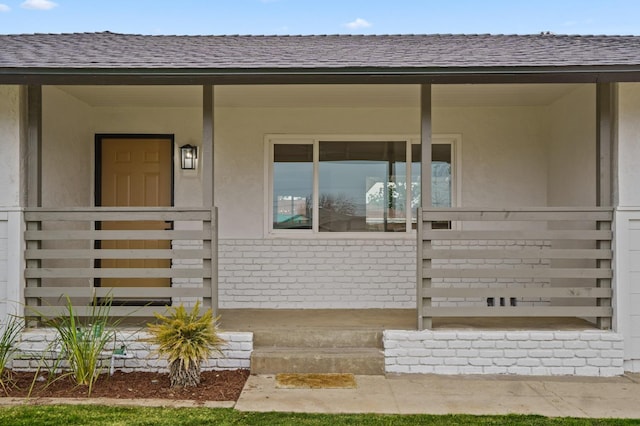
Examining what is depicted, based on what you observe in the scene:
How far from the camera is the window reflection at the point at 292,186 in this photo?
22.8 ft

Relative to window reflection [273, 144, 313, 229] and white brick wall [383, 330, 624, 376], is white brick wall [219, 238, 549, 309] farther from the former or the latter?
white brick wall [383, 330, 624, 376]

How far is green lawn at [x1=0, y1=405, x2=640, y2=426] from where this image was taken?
3.79m

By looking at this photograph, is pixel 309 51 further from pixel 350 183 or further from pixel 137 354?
pixel 137 354

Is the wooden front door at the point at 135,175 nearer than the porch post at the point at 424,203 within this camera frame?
No

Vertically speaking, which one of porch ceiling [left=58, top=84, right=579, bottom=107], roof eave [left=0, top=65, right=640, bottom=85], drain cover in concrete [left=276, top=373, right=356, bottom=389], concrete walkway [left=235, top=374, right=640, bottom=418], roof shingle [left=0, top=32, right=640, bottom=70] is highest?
roof shingle [left=0, top=32, right=640, bottom=70]

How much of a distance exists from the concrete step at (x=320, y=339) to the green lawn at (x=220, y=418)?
1216 mm

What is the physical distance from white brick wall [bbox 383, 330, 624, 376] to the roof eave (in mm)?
2298

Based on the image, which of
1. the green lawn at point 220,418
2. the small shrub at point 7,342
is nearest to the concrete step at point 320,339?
the green lawn at point 220,418

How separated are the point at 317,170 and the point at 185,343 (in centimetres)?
314

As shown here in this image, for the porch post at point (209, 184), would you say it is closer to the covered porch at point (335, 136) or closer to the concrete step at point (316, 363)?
the concrete step at point (316, 363)

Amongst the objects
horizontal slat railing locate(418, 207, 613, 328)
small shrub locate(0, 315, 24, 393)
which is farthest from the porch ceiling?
small shrub locate(0, 315, 24, 393)

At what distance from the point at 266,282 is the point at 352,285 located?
1065 mm

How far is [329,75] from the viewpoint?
4793 millimetres

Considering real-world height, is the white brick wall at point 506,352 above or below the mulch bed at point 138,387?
above
